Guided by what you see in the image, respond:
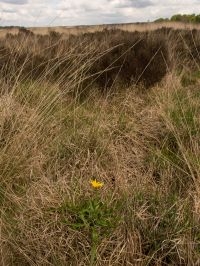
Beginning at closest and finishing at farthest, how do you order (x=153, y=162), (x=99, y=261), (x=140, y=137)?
(x=99, y=261)
(x=153, y=162)
(x=140, y=137)

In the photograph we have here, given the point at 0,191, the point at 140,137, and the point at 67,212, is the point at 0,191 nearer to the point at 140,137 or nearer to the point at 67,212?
the point at 67,212

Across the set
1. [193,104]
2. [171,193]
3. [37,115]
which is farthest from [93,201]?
[193,104]

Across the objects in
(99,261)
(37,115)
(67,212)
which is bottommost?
(99,261)

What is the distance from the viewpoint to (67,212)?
2.21 metres

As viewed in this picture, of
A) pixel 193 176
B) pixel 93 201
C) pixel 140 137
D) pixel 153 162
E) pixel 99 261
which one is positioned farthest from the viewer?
pixel 140 137

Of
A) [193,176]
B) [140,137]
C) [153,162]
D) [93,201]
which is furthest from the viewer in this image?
[140,137]

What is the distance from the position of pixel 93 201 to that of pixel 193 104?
6.39ft

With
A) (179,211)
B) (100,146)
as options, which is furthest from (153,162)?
(179,211)

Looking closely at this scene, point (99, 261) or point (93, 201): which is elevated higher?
point (93, 201)

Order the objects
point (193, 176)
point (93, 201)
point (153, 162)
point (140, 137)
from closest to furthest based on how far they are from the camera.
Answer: point (93, 201) < point (193, 176) < point (153, 162) < point (140, 137)

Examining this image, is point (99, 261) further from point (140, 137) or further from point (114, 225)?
point (140, 137)

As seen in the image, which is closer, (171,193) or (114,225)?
(114,225)

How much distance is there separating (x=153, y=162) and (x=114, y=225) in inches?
41.7

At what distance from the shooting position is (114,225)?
215 centimetres
